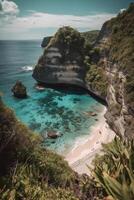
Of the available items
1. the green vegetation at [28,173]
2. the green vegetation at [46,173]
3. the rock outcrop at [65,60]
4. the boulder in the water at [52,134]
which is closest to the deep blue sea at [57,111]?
the boulder in the water at [52,134]

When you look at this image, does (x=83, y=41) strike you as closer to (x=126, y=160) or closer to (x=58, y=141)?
(x=58, y=141)

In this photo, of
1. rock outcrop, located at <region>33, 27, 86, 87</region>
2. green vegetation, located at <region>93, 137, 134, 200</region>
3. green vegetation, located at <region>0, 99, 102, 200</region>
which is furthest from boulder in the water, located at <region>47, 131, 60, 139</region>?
rock outcrop, located at <region>33, 27, 86, 87</region>

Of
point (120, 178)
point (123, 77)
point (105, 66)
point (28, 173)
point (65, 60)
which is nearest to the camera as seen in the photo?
point (120, 178)

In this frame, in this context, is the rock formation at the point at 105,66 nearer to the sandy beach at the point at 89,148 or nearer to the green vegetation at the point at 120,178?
the sandy beach at the point at 89,148

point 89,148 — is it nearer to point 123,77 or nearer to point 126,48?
point 123,77

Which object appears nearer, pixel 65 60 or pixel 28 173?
pixel 28 173

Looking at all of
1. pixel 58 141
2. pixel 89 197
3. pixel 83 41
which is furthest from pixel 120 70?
pixel 83 41

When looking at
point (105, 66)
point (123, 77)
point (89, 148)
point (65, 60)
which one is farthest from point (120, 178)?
point (65, 60)
